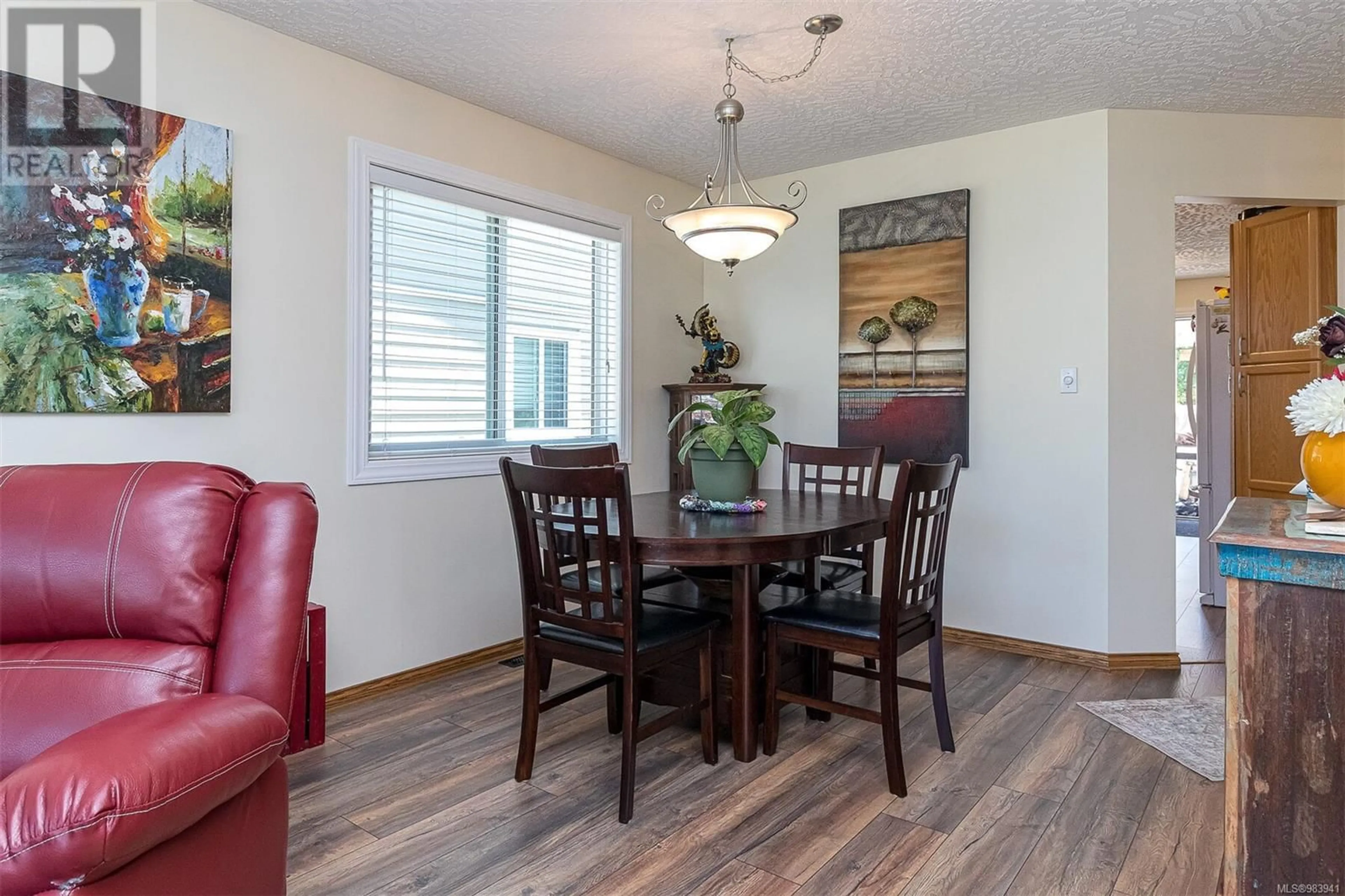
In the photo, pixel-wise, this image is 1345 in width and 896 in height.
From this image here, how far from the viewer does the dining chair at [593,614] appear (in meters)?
2.11

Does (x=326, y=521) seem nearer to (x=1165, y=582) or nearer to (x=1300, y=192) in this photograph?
(x=1165, y=582)

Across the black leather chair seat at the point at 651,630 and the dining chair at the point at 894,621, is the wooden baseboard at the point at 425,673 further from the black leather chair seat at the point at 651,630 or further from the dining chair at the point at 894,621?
the dining chair at the point at 894,621

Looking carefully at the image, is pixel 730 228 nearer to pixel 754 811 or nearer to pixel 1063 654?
pixel 754 811

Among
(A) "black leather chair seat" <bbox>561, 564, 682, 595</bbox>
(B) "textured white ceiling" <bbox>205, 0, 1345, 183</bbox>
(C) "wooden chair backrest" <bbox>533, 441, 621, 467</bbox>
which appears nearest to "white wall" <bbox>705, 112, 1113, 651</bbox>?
(B) "textured white ceiling" <bbox>205, 0, 1345, 183</bbox>

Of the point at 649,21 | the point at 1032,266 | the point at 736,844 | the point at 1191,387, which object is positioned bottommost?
the point at 736,844

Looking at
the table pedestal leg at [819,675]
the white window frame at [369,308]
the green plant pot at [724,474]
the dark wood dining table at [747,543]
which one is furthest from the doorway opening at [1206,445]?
the white window frame at [369,308]

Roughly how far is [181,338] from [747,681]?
217cm

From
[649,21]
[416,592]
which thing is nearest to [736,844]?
[416,592]

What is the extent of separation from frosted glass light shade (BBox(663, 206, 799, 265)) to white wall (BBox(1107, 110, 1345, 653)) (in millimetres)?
1722

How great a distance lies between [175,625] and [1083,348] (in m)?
3.60

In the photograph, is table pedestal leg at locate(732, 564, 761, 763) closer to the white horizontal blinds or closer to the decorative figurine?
the white horizontal blinds

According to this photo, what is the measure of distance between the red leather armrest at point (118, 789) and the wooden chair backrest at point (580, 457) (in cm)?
202

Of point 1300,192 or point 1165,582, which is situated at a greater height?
point 1300,192

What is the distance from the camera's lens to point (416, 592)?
3260 mm
